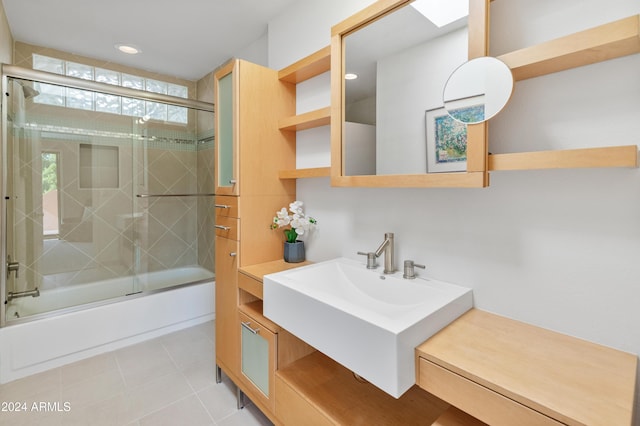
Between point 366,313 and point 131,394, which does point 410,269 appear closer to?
point 366,313

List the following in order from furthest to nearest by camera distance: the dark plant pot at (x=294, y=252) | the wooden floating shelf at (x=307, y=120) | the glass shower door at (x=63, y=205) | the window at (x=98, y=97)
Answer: the window at (x=98, y=97), the glass shower door at (x=63, y=205), the dark plant pot at (x=294, y=252), the wooden floating shelf at (x=307, y=120)

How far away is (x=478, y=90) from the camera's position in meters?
1.07

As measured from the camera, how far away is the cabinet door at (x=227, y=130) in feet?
5.92

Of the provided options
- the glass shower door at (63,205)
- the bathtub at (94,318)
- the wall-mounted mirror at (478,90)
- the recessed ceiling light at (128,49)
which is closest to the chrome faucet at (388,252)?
the wall-mounted mirror at (478,90)

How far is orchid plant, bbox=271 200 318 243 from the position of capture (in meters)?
1.87

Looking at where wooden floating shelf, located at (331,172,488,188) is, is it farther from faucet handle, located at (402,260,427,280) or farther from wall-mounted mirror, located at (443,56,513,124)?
faucet handle, located at (402,260,427,280)

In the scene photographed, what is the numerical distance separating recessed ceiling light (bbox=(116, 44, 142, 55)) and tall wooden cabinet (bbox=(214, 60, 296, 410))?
1.40 meters

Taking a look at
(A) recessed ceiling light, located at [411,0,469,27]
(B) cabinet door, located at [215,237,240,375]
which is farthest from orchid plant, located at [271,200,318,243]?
(A) recessed ceiling light, located at [411,0,469,27]

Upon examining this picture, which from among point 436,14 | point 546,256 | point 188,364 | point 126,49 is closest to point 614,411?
point 546,256

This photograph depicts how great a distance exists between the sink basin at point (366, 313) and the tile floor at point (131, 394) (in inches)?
35.1

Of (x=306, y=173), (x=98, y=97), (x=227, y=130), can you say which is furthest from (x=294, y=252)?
(x=98, y=97)

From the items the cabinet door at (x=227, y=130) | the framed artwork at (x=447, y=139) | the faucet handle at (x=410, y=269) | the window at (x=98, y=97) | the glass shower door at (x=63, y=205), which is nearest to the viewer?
the framed artwork at (x=447, y=139)

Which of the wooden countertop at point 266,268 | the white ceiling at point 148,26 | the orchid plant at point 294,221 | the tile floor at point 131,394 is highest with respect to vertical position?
the white ceiling at point 148,26

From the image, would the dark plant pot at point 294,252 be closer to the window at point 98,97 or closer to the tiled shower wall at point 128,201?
the tiled shower wall at point 128,201
